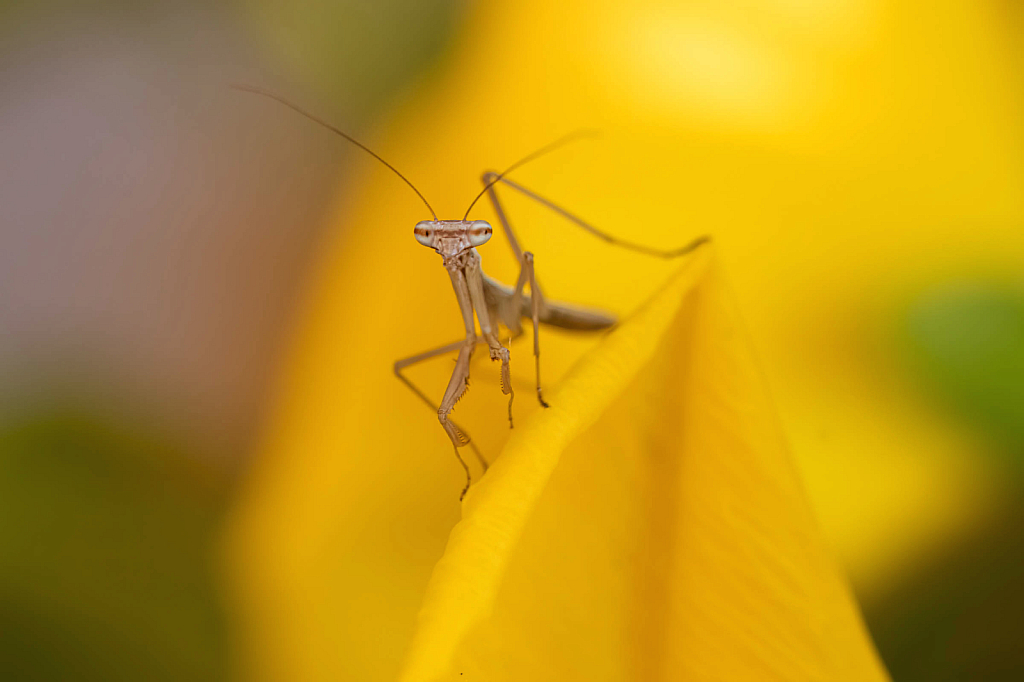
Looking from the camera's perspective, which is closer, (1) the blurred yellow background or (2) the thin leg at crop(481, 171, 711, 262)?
(1) the blurred yellow background

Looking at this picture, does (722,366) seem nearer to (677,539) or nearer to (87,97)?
(677,539)

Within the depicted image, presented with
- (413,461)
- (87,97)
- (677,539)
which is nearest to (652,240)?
(413,461)

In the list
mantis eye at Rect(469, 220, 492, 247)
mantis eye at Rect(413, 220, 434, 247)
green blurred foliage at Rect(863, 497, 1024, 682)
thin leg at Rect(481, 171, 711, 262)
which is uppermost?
thin leg at Rect(481, 171, 711, 262)

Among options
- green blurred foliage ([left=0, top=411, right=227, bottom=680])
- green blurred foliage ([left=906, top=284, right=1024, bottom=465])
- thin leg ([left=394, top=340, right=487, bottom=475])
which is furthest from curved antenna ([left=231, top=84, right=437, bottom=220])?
green blurred foliage ([left=906, top=284, right=1024, bottom=465])

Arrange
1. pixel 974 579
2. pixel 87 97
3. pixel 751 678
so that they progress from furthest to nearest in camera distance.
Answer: pixel 87 97
pixel 974 579
pixel 751 678

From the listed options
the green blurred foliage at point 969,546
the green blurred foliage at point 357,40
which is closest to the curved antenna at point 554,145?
the green blurred foliage at point 357,40

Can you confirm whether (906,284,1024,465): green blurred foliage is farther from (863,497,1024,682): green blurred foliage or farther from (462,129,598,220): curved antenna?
(462,129,598,220): curved antenna

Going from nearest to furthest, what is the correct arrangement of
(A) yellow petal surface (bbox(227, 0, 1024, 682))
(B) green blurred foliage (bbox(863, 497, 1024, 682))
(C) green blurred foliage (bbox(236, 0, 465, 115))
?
(B) green blurred foliage (bbox(863, 497, 1024, 682)) < (A) yellow petal surface (bbox(227, 0, 1024, 682)) < (C) green blurred foliage (bbox(236, 0, 465, 115))
